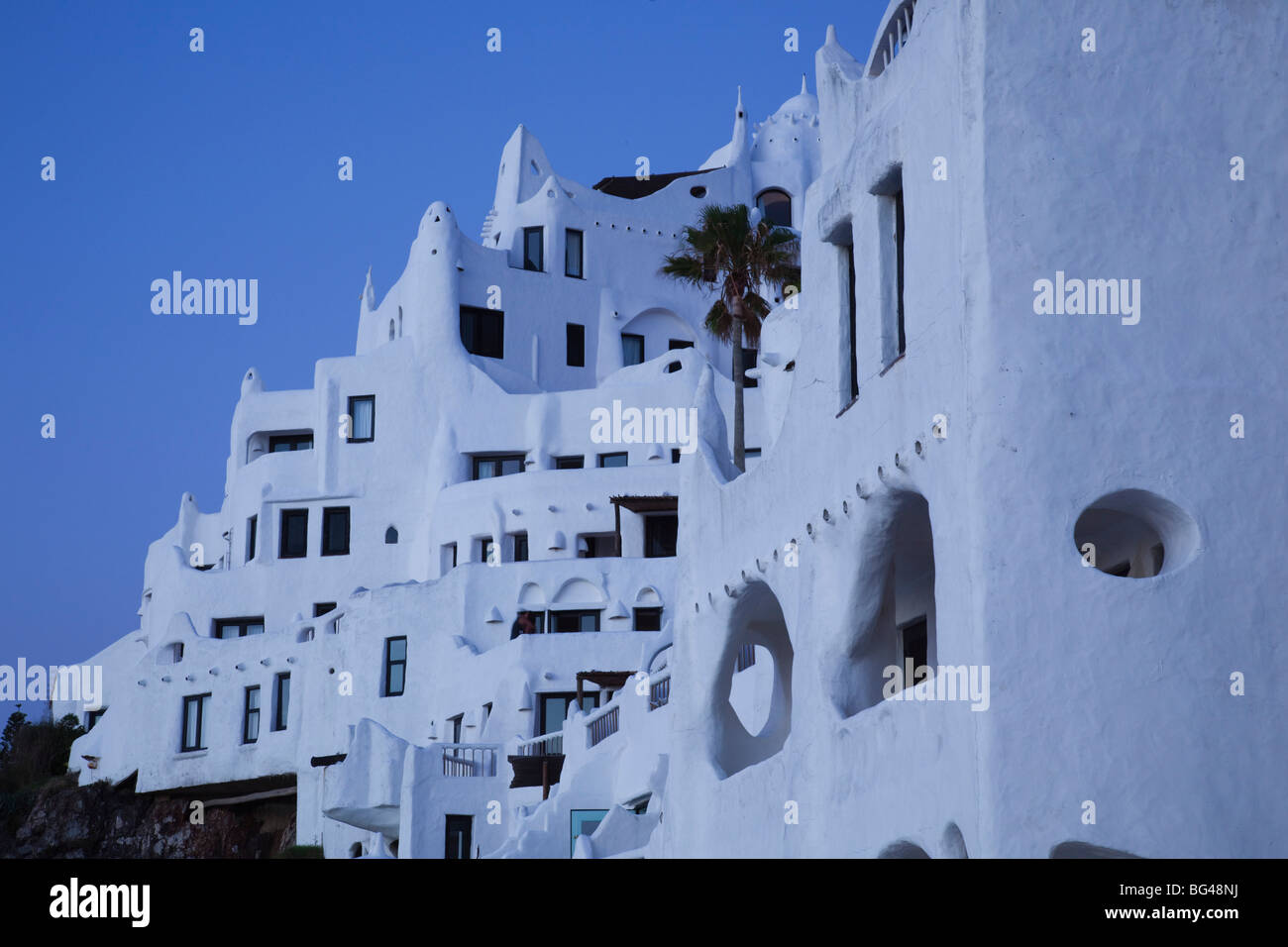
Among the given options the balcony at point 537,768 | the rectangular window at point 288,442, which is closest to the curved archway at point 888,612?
the balcony at point 537,768

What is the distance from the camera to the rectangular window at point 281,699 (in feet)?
172

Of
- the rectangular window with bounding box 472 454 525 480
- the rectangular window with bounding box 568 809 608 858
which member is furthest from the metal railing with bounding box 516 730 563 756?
the rectangular window with bounding box 472 454 525 480

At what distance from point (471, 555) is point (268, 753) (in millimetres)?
8508

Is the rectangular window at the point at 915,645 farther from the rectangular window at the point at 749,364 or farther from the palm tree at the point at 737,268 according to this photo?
the rectangular window at the point at 749,364

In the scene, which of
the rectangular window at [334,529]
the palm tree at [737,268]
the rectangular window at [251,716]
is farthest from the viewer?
the rectangular window at [334,529]

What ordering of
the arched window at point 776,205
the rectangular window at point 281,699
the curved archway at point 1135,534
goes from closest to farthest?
1. the curved archway at point 1135,534
2. the rectangular window at point 281,699
3. the arched window at point 776,205

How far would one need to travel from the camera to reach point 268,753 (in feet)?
172

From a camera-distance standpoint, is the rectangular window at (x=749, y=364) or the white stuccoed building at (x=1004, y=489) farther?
the rectangular window at (x=749, y=364)

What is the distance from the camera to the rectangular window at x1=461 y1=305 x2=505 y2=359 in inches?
2400

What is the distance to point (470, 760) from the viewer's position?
3916 cm

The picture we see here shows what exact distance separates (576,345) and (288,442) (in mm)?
11091

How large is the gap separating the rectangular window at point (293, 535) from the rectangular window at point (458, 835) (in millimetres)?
24366

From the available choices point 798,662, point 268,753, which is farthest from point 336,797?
point 798,662
